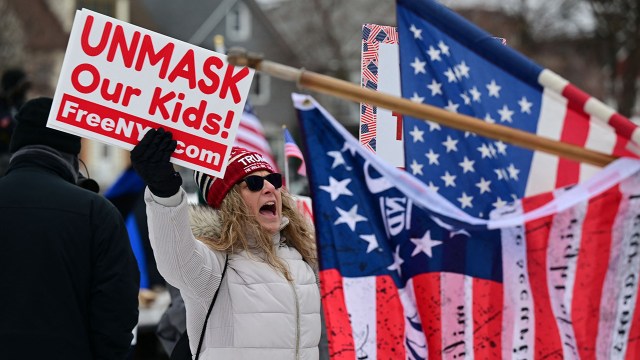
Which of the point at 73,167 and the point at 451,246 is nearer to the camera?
the point at 451,246

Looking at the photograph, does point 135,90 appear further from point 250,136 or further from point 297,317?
point 250,136

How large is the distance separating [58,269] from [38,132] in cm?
58

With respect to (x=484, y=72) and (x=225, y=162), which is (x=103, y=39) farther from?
(x=484, y=72)

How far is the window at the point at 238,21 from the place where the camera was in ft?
169

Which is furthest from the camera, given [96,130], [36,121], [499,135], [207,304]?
[36,121]

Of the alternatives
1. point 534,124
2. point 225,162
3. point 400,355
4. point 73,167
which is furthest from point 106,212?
point 534,124

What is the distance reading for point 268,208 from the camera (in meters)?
4.24

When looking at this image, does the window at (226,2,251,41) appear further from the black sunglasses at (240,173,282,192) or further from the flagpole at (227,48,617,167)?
the flagpole at (227,48,617,167)

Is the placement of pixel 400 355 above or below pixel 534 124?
below

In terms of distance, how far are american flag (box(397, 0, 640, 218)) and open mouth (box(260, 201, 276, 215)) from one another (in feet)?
3.68

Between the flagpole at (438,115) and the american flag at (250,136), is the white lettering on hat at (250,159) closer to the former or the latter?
the flagpole at (438,115)

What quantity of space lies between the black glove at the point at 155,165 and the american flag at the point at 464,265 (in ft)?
1.86

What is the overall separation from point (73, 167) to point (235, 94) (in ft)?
3.11

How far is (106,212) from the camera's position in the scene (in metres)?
4.12
